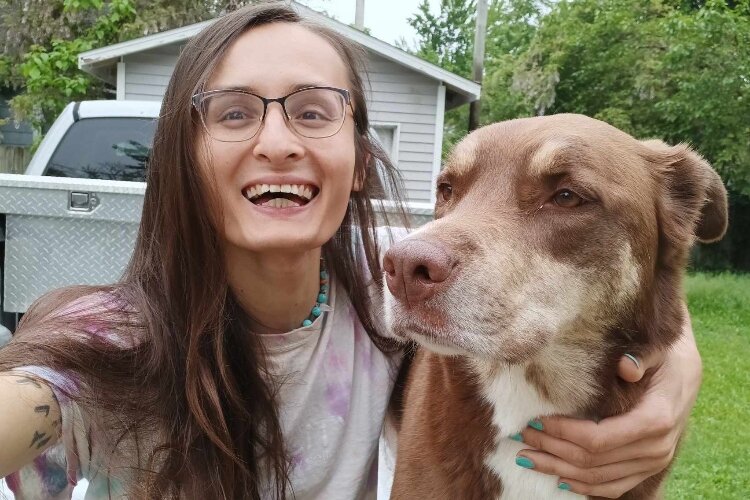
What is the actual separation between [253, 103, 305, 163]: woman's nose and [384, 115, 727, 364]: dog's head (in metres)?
0.49

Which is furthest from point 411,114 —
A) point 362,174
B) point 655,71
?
point 362,174

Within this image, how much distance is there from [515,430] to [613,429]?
0.29m

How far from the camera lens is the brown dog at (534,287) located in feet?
6.57

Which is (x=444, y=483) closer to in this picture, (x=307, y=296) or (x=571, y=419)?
(x=571, y=419)

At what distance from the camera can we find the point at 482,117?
90.1 ft

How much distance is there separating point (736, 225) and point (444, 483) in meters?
20.1

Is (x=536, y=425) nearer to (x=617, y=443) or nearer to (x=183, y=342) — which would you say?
(x=617, y=443)

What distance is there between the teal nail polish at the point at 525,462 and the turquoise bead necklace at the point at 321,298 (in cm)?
83

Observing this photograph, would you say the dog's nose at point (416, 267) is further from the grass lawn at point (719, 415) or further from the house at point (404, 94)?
the house at point (404, 94)

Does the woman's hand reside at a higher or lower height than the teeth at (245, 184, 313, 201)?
lower

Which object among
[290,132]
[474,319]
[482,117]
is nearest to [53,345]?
[290,132]

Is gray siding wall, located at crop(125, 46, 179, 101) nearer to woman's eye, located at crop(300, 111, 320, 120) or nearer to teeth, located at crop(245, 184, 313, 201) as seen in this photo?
woman's eye, located at crop(300, 111, 320, 120)

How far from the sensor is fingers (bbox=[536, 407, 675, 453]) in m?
2.18

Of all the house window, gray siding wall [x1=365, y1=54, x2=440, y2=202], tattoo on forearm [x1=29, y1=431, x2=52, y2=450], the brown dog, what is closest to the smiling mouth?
the brown dog
